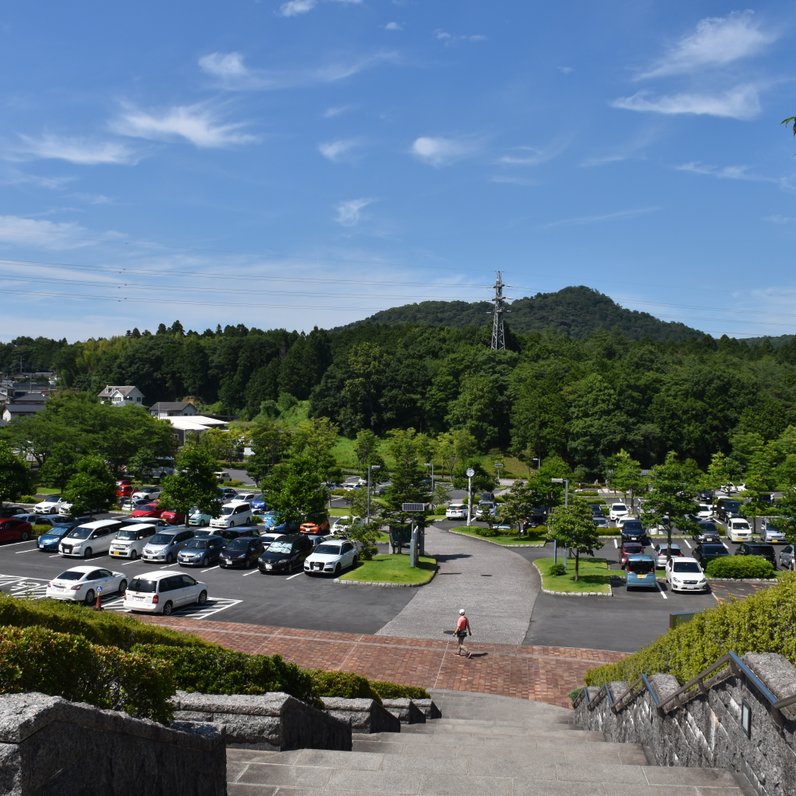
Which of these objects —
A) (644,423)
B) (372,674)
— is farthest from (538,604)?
(644,423)

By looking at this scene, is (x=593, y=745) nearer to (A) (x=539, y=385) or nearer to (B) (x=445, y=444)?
(B) (x=445, y=444)

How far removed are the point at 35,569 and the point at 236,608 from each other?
10793 mm

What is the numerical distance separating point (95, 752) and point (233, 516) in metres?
42.6

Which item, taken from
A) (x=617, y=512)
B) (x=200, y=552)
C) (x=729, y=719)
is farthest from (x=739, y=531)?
(x=729, y=719)

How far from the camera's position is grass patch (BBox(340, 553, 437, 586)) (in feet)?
102

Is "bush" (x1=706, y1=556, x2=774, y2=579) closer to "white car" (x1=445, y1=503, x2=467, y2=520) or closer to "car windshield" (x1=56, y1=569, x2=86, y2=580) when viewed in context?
"car windshield" (x1=56, y1=569, x2=86, y2=580)

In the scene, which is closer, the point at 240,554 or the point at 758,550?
the point at 240,554

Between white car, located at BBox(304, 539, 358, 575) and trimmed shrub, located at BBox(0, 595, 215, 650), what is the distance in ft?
66.7

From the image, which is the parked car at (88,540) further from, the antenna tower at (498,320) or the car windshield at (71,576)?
the antenna tower at (498,320)

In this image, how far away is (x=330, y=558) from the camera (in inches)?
1257

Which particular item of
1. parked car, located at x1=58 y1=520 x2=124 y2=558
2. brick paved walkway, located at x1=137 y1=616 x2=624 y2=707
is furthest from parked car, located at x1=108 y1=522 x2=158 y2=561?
brick paved walkway, located at x1=137 y1=616 x2=624 y2=707

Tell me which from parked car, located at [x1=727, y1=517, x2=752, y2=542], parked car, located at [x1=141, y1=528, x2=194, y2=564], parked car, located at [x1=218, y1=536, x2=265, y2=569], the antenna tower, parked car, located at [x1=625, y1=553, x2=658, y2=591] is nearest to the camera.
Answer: parked car, located at [x1=625, y1=553, x2=658, y2=591]

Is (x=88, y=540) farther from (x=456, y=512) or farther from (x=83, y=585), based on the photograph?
(x=456, y=512)

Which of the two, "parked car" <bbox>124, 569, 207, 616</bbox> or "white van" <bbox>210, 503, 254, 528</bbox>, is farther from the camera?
"white van" <bbox>210, 503, 254, 528</bbox>
